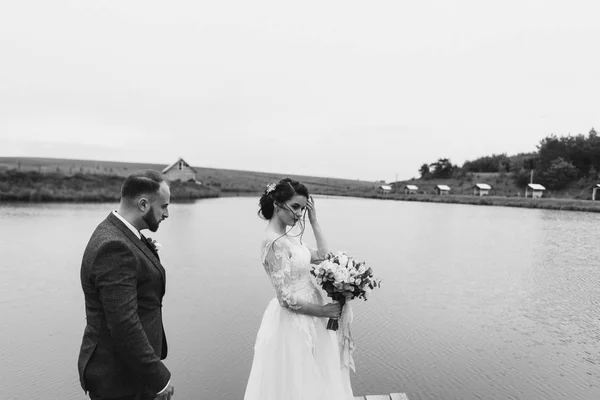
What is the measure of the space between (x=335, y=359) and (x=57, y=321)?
619 cm

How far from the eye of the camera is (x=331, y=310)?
322cm

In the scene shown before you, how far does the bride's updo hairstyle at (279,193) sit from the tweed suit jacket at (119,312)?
123 centimetres

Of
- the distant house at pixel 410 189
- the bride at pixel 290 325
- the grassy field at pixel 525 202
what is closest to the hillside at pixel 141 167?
the distant house at pixel 410 189

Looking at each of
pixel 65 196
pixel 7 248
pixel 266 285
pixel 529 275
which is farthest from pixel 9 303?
pixel 65 196

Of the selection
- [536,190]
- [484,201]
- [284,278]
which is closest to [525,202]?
[484,201]

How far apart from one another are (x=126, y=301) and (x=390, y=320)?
6.79 metres

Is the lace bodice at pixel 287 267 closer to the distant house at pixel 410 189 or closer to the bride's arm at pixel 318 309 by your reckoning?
the bride's arm at pixel 318 309

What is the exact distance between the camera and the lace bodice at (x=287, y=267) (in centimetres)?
315

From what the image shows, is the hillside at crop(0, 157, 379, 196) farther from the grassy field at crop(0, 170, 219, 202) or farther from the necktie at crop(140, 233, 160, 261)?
the necktie at crop(140, 233, 160, 261)

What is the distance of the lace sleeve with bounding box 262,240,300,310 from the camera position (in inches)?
124

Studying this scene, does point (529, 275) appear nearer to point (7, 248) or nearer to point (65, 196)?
point (7, 248)

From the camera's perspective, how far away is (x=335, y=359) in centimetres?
337

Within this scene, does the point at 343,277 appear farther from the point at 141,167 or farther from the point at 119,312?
the point at 141,167

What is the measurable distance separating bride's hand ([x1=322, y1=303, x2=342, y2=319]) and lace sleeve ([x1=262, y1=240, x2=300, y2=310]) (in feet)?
0.75
